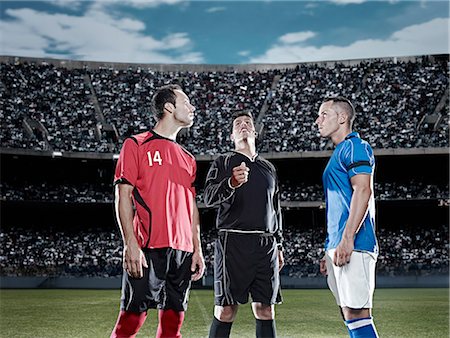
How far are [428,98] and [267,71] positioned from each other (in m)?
11.5

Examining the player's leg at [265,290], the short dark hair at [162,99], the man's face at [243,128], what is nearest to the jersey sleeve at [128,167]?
the short dark hair at [162,99]

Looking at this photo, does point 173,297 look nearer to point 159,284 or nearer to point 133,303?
point 159,284

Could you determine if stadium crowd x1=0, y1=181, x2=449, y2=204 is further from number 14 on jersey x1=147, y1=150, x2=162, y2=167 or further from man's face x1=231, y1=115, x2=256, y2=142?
number 14 on jersey x1=147, y1=150, x2=162, y2=167

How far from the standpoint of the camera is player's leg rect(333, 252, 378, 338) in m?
4.90

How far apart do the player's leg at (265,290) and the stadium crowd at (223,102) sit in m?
27.1

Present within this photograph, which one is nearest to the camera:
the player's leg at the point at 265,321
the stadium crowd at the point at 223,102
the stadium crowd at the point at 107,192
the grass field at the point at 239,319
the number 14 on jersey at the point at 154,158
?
the number 14 on jersey at the point at 154,158

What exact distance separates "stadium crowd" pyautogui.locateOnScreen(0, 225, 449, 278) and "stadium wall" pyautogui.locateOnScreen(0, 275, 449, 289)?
3748 mm

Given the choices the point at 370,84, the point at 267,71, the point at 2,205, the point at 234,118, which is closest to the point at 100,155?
the point at 2,205

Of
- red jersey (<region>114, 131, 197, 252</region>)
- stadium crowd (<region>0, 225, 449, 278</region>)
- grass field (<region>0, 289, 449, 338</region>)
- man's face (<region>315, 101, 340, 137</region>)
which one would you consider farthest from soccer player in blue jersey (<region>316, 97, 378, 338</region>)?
stadium crowd (<region>0, 225, 449, 278</region>)

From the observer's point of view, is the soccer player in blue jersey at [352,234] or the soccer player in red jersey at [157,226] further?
the soccer player in blue jersey at [352,234]

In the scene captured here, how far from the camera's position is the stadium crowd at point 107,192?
32281 mm

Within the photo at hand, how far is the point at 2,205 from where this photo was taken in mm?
32500

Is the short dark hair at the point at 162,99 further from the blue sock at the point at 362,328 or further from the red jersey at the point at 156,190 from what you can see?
the blue sock at the point at 362,328

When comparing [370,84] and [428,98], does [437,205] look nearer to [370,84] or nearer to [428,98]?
[428,98]
